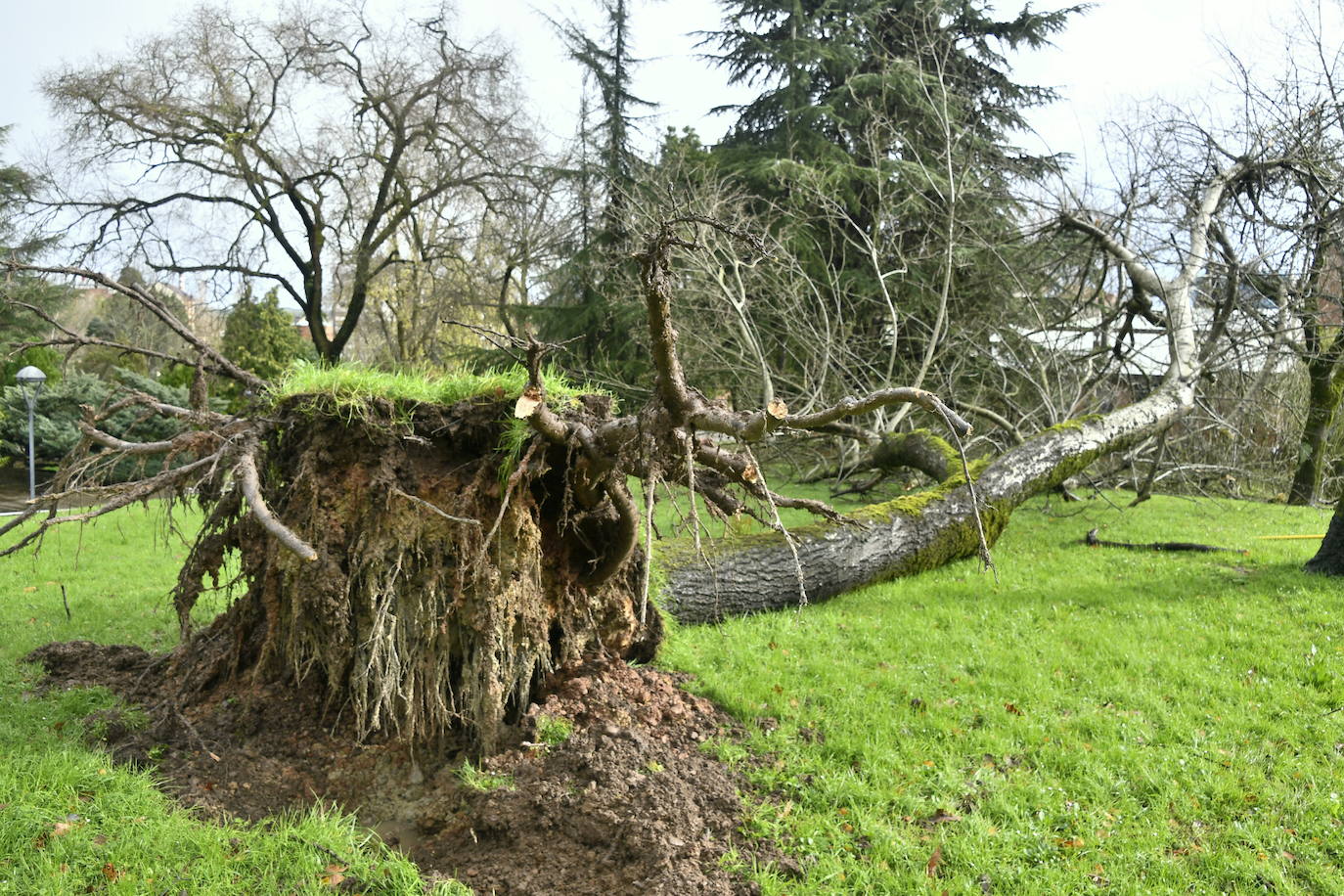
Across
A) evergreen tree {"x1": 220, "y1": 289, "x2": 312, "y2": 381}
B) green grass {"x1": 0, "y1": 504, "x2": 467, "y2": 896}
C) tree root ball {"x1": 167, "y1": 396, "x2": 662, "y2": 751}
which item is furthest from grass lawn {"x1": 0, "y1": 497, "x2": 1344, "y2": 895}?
evergreen tree {"x1": 220, "y1": 289, "x2": 312, "y2": 381}

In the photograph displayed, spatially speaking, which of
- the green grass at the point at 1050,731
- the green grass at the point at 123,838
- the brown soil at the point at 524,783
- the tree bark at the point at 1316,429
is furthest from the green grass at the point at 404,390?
the tree bark at the point at 1316,429

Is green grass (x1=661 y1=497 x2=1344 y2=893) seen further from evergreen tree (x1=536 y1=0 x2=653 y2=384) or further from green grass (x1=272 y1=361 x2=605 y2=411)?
evergreen tree (x1=536 y1=0 x2=653 y2=384)

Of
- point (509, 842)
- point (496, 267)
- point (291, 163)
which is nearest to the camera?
point (509, 842)

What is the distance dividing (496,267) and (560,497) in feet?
63.0

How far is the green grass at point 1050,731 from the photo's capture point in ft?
10.4

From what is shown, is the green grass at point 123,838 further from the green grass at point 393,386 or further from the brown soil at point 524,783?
the green grass at point 393,386

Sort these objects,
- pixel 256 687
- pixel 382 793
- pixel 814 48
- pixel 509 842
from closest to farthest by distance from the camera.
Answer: pixel 509 842
pixel 382 793
pixel 256 687
pixel 814 48

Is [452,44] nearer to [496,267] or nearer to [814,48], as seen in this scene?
[496,267]

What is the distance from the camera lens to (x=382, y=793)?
3.72 m

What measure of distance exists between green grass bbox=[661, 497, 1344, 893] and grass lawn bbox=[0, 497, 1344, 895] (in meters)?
0.01

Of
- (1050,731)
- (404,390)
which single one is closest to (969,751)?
(1050,731)

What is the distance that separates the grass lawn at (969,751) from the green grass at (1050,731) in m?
0.01

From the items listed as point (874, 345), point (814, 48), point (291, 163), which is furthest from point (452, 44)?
point (874, 345)

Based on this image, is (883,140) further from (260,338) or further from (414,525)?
(260,338)
